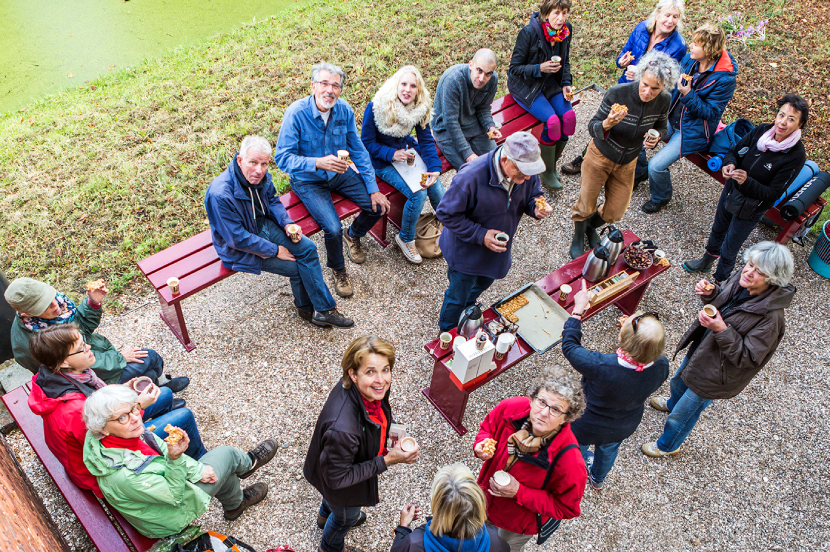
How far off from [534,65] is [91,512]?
18.3ft

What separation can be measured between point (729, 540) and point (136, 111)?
8.17 m

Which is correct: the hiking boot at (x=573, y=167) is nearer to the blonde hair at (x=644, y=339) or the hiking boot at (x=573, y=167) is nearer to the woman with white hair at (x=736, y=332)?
the woman with white hair at (x=736, y=332)

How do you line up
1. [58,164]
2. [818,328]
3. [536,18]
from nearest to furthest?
[818,328] < [536,18] < [58,164]

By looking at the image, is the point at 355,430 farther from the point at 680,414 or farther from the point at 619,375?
the point at 680,414

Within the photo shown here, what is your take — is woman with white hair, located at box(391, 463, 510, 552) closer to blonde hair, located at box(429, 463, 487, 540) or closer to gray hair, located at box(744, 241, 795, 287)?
blonde hair, located at box(429, 463, 487, 540)

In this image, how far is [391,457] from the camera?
311cm

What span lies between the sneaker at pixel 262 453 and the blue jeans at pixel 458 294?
1.75 meters

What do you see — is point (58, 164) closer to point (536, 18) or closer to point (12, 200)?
point (12, 200)

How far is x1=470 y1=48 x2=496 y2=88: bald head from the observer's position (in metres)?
5.18

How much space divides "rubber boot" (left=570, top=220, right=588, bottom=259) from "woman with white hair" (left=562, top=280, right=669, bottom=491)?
2127 millimetres

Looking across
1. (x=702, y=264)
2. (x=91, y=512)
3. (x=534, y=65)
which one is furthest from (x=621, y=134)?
(x=91, y=512)

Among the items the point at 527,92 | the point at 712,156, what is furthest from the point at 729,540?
the point at 527,92

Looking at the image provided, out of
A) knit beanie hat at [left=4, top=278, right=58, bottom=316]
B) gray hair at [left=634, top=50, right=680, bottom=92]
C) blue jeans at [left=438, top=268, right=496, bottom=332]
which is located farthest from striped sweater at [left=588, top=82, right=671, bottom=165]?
knit beanie hat at [left=4, top=278, right=58, bottom=316]

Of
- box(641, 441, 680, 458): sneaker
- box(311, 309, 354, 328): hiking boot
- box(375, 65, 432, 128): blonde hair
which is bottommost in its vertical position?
box(641, 441, 680, 458): sneaker
